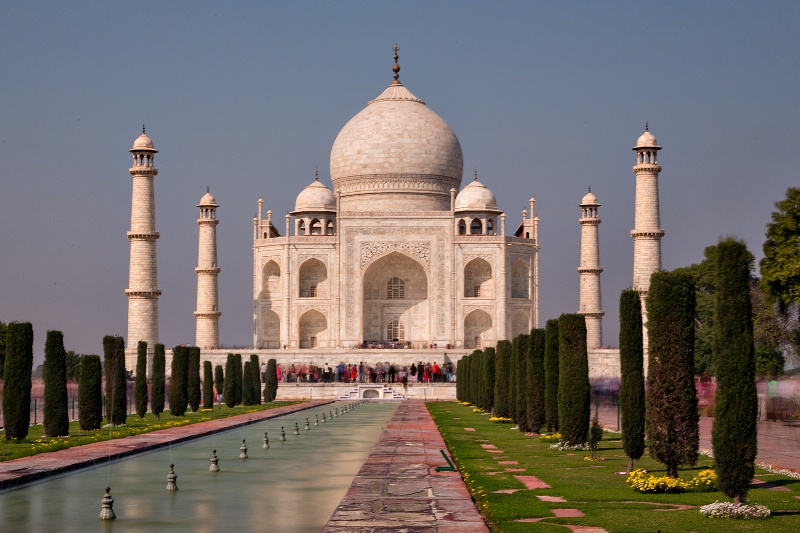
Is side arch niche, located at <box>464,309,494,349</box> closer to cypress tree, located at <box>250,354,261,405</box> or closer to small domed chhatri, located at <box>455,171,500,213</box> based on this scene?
small domed chhatri, located at <box>455,171,500,213</box>

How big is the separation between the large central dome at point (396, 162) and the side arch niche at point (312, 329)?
5246 millimetres

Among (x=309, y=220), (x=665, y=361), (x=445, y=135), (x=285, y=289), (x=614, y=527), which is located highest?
(x=445, y=135)

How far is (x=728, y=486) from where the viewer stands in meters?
8.34

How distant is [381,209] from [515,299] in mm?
6657

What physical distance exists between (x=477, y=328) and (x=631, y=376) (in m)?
31.5

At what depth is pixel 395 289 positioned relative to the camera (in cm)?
4425

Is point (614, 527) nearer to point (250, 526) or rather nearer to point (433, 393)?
point (250, 526)

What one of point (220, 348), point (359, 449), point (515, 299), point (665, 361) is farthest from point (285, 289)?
point (665, 361)

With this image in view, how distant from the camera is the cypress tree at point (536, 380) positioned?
1620cm

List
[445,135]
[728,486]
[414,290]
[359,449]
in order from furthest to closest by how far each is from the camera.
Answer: [445,135], [414,290], [359,449], [728,486]

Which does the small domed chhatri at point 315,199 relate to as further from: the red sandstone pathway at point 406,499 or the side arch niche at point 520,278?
the red sandstone pathway at point 406,499

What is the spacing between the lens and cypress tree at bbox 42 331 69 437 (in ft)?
54.3

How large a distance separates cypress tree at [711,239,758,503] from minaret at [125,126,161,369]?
101 ft

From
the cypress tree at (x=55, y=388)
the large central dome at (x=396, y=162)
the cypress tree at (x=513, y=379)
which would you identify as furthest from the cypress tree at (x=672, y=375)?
the large central dome at (x=396, y=162)
